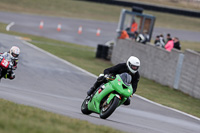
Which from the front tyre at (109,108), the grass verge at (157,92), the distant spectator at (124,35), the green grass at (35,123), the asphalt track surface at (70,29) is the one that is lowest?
the asphalt track surface at (70,29)

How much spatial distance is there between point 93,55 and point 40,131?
22477 mm

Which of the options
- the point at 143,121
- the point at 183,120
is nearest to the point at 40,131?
the point at 143,121

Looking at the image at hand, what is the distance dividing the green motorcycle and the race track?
0.24 metres

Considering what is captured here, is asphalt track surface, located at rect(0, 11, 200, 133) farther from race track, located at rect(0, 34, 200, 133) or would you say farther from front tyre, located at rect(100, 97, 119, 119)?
front tyre, located at rect(100, 97, 119, 119)

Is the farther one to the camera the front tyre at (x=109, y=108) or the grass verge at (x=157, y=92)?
the grass verge at (x=157, y=92)

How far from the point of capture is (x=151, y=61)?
21.4 m

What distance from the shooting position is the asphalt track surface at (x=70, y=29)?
36.5 m

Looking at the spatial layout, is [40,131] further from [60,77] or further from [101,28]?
[101,28]

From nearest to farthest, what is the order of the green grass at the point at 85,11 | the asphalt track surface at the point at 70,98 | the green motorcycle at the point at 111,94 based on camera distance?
the green motorcycle at the point at 111,94 < the asphalt track surface at the point at 70,98 < the green grass at the point at 85,11

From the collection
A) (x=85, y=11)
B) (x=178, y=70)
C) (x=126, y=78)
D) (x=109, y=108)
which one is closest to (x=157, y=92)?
(x=178, y=70)

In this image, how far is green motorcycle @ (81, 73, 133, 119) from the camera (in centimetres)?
913

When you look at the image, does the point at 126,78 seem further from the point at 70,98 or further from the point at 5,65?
the point at 70,98

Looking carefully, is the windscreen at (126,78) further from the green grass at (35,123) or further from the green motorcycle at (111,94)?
the green grass at (35,123)

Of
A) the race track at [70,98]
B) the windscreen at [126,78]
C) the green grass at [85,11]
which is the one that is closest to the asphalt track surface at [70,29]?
the green grass at [85,11]
